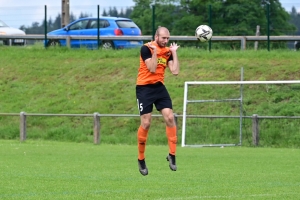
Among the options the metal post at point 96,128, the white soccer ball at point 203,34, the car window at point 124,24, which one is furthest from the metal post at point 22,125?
the white soccer ball at point 203,34

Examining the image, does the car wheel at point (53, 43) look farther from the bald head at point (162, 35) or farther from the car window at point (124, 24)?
the bald head at point (162, 35)

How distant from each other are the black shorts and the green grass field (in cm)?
125

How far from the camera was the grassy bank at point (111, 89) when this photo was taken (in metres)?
24.9

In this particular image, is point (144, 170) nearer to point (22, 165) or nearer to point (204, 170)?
point (204, 170)

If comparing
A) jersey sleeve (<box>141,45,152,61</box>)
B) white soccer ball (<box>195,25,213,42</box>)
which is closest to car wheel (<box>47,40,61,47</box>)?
white soccer ball (<box>195,25,213,42</box>)

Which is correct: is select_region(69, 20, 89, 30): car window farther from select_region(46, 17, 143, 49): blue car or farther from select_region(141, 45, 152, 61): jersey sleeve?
select_region(141, 45, 152, 61): jersey sleeve

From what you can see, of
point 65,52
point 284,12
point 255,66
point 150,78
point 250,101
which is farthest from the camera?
point 284,12

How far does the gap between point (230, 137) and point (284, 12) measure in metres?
31.6

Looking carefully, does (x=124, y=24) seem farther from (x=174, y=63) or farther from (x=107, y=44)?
(x=174, y=63)

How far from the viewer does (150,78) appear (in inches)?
461

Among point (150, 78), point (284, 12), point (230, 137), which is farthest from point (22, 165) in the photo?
point (284, 12)

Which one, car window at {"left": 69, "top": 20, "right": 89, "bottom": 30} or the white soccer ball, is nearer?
the white soccer ball

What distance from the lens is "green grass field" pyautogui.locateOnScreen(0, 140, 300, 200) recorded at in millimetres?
10906

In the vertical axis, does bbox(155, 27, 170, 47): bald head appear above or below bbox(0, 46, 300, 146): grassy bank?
above
